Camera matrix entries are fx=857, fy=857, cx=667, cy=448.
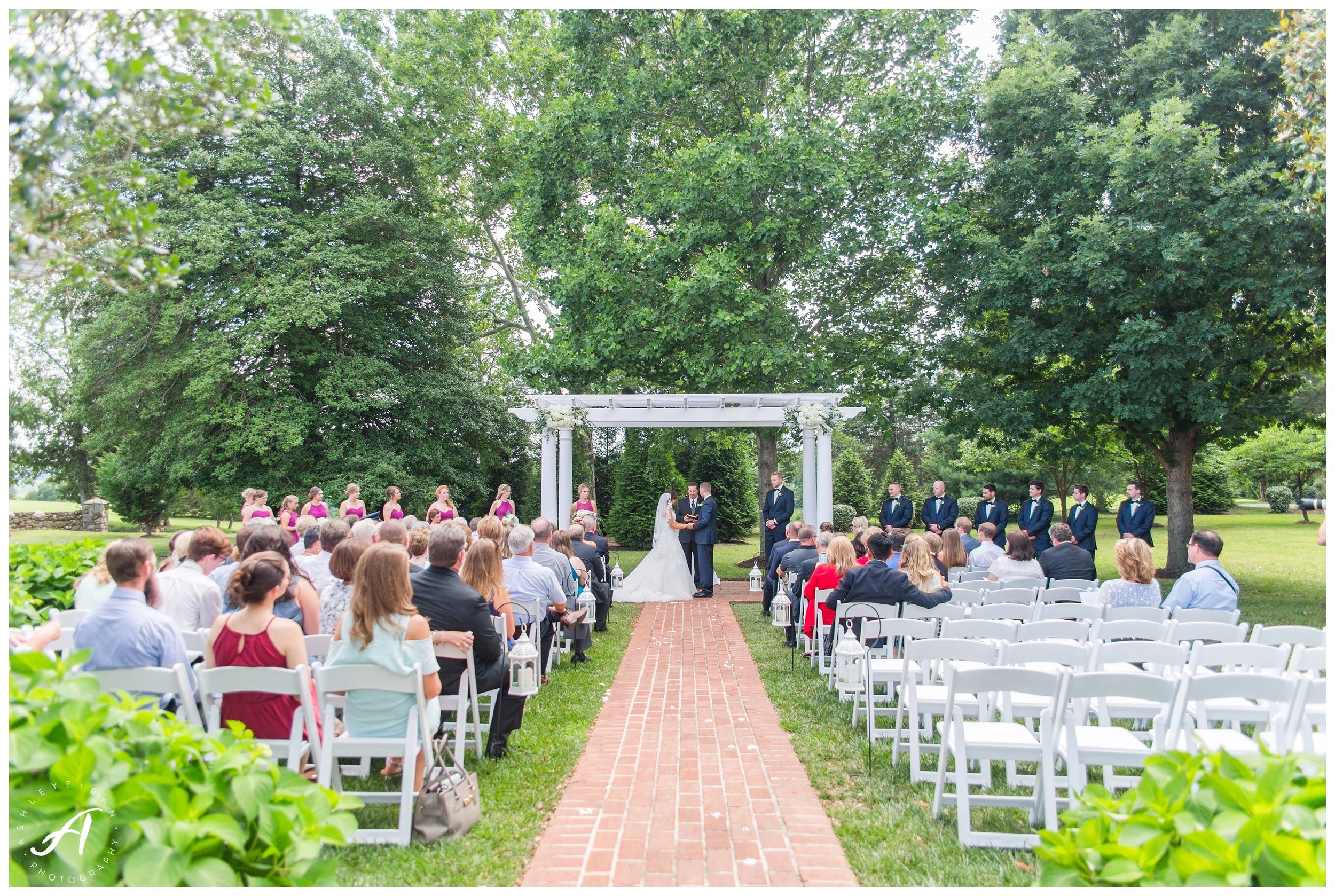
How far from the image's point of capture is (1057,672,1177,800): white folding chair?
152 inches

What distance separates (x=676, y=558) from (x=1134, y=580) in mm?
7945

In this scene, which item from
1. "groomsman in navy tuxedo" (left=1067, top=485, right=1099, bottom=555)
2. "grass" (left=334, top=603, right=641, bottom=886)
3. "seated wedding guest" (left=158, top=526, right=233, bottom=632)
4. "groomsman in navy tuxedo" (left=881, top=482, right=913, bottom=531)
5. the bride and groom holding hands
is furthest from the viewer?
the bride and groom holding hands

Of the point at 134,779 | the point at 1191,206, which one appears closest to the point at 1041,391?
the point at 1191,206

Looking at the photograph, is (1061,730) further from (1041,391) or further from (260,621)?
(1041,391)

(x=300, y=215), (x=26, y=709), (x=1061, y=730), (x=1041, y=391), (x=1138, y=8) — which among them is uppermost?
(x=1138, y=8)

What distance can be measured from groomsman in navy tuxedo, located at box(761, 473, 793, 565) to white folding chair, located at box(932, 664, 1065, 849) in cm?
939

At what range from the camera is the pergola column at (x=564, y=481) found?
1416cm

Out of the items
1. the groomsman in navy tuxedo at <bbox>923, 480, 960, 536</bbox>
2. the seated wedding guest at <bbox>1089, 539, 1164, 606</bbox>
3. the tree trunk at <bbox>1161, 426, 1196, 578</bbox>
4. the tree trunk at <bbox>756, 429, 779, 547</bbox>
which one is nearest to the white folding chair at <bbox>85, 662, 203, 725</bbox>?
the seated wedding guest at <bbox>1089, 539, 1164, 606</bbox>

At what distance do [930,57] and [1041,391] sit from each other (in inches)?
288

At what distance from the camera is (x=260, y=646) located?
4.14 meters

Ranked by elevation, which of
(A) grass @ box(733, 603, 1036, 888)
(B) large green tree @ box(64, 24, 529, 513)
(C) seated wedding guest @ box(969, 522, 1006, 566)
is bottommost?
(A) grass @ box(733, 603, 1036, 888)

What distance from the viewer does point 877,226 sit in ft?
54.7

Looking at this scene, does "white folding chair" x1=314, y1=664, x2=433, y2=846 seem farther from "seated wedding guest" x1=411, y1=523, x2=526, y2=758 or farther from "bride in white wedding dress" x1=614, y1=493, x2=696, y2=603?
"bride in white wedding dress" x1=614, y1=493, x2=696, y2=603

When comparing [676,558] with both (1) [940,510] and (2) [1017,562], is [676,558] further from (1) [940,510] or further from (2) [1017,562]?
(2) [1017,562]
